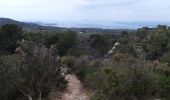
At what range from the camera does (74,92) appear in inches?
1046

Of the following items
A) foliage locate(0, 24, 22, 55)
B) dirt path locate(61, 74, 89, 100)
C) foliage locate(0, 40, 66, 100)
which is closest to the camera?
foliage locate(0, 40, 66, 100)

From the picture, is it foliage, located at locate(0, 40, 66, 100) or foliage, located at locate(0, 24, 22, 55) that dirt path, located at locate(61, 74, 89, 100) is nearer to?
foliage, located at locate(0, 40, 66, 100)

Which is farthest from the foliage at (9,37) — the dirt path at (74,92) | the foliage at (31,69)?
the foliage at (31,69)

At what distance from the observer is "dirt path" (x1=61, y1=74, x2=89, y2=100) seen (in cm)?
2460

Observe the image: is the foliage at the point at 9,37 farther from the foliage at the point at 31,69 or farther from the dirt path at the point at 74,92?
the foliage at the point at 31,69

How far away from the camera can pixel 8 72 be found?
60.6ft

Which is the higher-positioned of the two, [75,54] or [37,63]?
[37,63]

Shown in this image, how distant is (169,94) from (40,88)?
7.71 meters

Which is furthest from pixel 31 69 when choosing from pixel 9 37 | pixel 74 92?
pixel 9 37

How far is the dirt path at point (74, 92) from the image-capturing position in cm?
2460

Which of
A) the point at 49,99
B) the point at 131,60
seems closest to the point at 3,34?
the point at 49,99

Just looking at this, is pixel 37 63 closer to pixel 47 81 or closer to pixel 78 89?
pixel 47 81

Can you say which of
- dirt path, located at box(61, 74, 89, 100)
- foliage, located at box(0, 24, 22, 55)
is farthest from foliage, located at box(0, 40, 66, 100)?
foliage, located at box(0, 24, 22, 55)

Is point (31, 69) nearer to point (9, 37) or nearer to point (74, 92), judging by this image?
point (74, 92)
